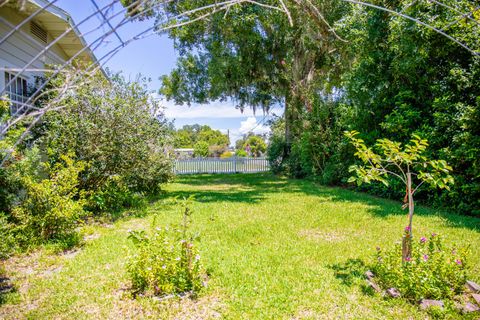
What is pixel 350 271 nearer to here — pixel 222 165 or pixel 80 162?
pixel 80 162

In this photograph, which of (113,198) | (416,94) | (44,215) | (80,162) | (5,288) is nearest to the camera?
(5,288)

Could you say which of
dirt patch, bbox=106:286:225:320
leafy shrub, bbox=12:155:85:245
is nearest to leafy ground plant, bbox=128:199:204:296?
dirt patch, bbox=106:286:225:320

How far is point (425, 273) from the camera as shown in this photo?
293cm

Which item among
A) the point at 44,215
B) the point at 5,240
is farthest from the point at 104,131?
the point at 5,240

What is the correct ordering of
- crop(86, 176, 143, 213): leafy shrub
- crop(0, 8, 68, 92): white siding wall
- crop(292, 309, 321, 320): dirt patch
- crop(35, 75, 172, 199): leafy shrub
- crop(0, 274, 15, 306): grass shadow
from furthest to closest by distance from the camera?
crop(86, 176, 143, 213): leafy shrub
crop(35, 75, 172, 199): leafy shrub
crop(0, 8, 68, 92): white siding wall
crop(0, 274, 15, 306): grass shadow
crop(292, 309, 321, 320): dirt patch

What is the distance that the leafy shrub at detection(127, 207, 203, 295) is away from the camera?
3082 mm

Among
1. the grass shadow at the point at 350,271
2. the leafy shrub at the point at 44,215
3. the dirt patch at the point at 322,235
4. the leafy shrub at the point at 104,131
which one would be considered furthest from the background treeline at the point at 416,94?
the leafy shrub at the point at 44,215

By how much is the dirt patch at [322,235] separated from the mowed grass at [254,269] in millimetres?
15

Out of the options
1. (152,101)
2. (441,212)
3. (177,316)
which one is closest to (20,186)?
(177,316)

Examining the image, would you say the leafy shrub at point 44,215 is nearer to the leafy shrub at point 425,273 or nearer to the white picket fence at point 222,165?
the leafy shrub at point 425,273

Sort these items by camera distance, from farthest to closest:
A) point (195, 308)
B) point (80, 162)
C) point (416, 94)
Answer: point (416, 94) < point (80, 162) < point (195, 308)

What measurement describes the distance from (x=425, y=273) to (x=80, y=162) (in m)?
5.32

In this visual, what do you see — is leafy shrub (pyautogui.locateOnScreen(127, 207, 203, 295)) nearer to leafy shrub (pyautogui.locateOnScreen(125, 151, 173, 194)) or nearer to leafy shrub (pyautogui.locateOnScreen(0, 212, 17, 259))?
leafy shrub (pyautogui.locateOnScreen(0, 212, 17, 259))

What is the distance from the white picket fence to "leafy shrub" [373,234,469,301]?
1622 centimetres
